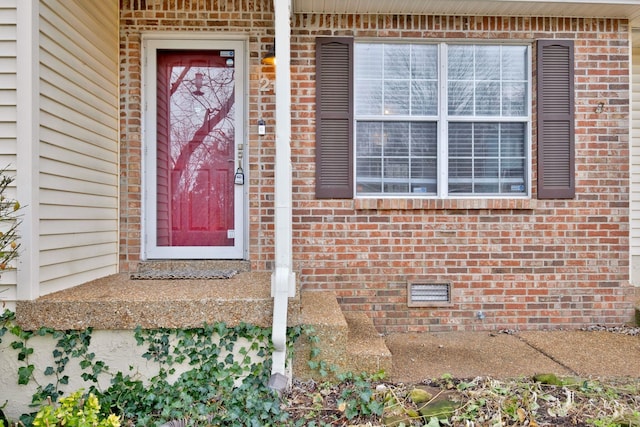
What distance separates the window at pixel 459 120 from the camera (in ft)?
12.5

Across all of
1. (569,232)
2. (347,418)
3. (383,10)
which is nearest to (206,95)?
(383,10)

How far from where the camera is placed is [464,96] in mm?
3844

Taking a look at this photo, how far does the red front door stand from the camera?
379cm

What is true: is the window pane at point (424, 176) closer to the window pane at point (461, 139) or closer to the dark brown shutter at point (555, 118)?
the window pane at point (461, 139)

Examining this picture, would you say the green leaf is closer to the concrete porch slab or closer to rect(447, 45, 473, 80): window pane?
the concrete porch slab

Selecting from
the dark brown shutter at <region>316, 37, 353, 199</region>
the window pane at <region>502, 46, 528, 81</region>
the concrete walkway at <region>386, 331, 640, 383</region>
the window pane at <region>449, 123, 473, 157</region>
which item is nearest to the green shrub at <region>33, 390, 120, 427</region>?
the concrete walkway at <region>386, 331, 640, 383</region>

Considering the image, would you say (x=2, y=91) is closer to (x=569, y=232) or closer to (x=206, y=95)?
(x=206, y=95)

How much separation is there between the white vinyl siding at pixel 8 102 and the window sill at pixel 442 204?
246 centimetres

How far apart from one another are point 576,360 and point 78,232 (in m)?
3.60

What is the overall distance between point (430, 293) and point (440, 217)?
0.67 metres

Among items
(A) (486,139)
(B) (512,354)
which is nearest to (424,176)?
(A) (486,139)

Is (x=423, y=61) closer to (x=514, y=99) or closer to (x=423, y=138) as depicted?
(x=423, y=138)

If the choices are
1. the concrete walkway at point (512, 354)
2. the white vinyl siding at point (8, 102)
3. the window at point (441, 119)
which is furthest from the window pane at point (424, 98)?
the white vinyl siding at point (8, 102)

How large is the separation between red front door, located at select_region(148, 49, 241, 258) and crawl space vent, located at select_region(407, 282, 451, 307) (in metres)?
1.62
